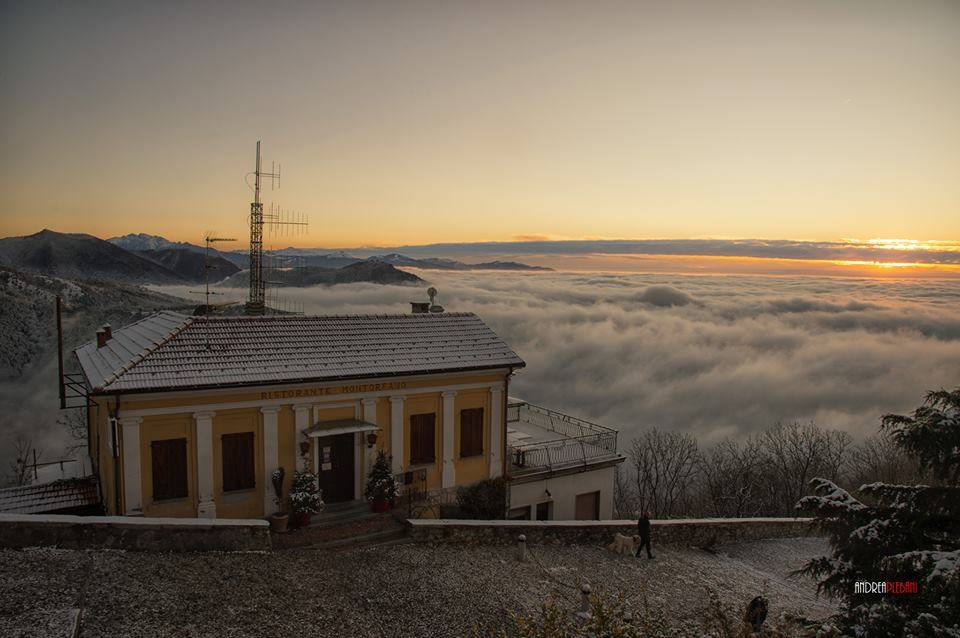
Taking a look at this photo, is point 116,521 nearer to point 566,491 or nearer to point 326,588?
point 326,588

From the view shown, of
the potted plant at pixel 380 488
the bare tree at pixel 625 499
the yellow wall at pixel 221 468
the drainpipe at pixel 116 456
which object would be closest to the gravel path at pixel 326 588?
the potted plant at pixel 380 488

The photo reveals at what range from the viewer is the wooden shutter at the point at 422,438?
17.5 m

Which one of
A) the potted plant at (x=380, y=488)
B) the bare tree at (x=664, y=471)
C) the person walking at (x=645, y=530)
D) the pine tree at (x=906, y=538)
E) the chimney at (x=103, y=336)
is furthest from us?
the bare tree at (x=664, y=471)

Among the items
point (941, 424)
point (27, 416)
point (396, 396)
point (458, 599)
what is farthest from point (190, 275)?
point (941, 424)

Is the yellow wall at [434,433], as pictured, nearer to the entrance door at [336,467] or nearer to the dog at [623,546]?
the entrance door at [336,467]

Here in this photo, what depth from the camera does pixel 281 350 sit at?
16375mm

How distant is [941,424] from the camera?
8.86 meters

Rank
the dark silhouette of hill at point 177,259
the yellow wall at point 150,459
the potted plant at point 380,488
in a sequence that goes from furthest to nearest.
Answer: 1. the dark silhouette of hill at point 177,259
2. the potted plant at point 380,488
3. the yellow wall at point 150,459

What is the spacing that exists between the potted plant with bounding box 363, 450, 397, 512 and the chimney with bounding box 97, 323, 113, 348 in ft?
29.8

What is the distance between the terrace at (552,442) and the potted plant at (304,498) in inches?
255

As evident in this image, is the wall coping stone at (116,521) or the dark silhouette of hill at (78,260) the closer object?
the wall coping stone at (116,521)

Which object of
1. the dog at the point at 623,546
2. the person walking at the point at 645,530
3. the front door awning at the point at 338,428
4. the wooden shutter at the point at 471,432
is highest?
the front door awning at the point at 338,428

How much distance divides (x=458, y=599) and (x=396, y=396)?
6.37 m

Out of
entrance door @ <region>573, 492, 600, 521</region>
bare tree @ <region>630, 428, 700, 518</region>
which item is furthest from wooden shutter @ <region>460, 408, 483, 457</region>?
bare tree @ <region>630, 428, 700, 518</region>
